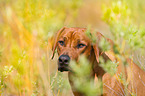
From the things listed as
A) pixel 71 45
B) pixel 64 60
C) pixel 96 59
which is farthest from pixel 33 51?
pixel 96 59

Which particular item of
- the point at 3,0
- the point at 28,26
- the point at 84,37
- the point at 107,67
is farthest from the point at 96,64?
the point at 3,0

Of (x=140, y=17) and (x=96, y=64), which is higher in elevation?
(x=140, y=17)

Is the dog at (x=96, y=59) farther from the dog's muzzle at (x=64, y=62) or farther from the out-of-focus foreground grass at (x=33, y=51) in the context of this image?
the out-of-focus foreground grass at (x=33, y=51)

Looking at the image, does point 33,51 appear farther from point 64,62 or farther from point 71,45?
point 64,62

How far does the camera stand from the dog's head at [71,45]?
286 centimetres

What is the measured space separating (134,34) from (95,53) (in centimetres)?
116

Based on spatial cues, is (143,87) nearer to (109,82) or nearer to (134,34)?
(109,82)

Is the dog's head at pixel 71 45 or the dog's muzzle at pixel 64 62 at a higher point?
the dog's head at pixel 71 45

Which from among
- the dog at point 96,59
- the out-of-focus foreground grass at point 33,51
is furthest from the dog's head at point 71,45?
the out-of-focus foreground grass at point 33,51

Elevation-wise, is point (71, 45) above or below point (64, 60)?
above

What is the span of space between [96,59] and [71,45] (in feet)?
1.43

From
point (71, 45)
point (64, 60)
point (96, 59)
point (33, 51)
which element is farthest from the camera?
point (33, 51)

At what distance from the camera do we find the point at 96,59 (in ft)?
10.0

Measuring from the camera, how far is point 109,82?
2.94 meters
